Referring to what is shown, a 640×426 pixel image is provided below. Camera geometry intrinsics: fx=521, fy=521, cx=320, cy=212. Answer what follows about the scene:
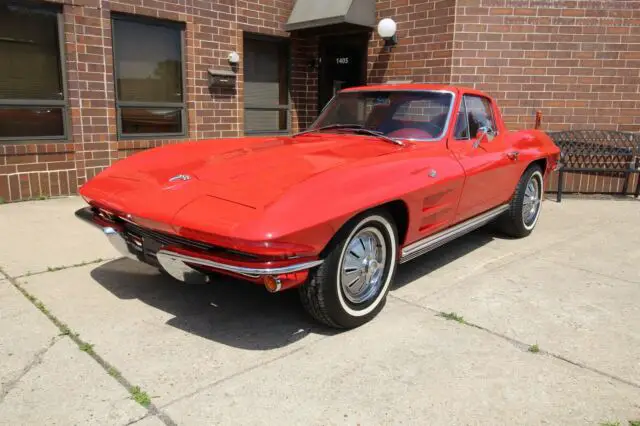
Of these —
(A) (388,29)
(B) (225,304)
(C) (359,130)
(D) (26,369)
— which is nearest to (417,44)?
(A) (388,29)

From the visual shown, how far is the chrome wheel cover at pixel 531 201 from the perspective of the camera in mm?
5251

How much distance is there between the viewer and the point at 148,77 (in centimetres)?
775

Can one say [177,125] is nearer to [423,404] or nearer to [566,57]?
[566,57]

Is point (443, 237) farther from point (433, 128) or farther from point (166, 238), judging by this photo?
point (166, 238)

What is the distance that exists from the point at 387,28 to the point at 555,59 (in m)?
2.63

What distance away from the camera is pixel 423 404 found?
7.66 feet

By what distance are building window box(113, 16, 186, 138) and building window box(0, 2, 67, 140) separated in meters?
0.79

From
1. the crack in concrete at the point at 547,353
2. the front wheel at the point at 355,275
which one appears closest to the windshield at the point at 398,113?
the front wheel at the point at 355,275

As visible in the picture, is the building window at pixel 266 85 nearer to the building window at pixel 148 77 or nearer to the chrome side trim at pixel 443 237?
the building window at pixel 148 77

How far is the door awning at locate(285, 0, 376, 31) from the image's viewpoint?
324 inches

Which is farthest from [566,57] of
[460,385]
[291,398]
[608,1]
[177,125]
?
[291,398]

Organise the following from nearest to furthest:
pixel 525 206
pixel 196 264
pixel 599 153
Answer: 1. pixel 196 264
2. pixel 525 206
3. pixel 599 153

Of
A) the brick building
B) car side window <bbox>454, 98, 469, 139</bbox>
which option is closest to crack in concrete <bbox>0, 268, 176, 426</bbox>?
car side window <bbox>454, 98, 469, 139</bbox>

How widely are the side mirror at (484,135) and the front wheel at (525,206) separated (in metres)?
0.75
